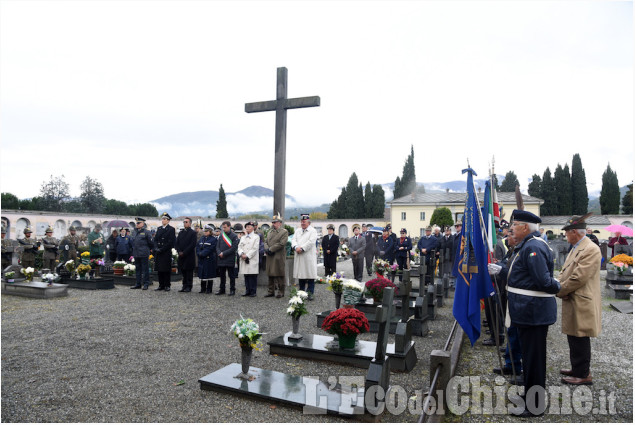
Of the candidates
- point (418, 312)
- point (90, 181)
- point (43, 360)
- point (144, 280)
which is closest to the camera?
point (43, 360)

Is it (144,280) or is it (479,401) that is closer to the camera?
(479,401)

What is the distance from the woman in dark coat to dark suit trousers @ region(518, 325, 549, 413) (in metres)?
9.25

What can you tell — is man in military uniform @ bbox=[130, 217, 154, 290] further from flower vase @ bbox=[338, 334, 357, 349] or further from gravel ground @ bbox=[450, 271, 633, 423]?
gravel ground @ bbox=[450, 271, 633, 423]

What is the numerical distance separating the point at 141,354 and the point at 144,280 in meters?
7.31

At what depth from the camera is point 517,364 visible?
18.0ft

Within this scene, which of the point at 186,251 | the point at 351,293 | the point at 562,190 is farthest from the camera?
the point at 562,190

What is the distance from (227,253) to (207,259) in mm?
794

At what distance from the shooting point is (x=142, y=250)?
12641 mm

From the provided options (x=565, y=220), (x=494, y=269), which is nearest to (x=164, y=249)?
(x=494, y=269)

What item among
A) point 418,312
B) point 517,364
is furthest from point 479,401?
point 418,312

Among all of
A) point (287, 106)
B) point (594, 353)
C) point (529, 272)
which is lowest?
point (594, 353)

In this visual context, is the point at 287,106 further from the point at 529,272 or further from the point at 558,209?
the point at 558,209

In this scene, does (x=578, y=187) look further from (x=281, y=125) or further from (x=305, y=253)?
(x=305, y=253)

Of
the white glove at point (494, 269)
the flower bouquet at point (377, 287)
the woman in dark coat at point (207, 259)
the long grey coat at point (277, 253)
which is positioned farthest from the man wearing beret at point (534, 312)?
the woman in dark coat at point (207, 259)
